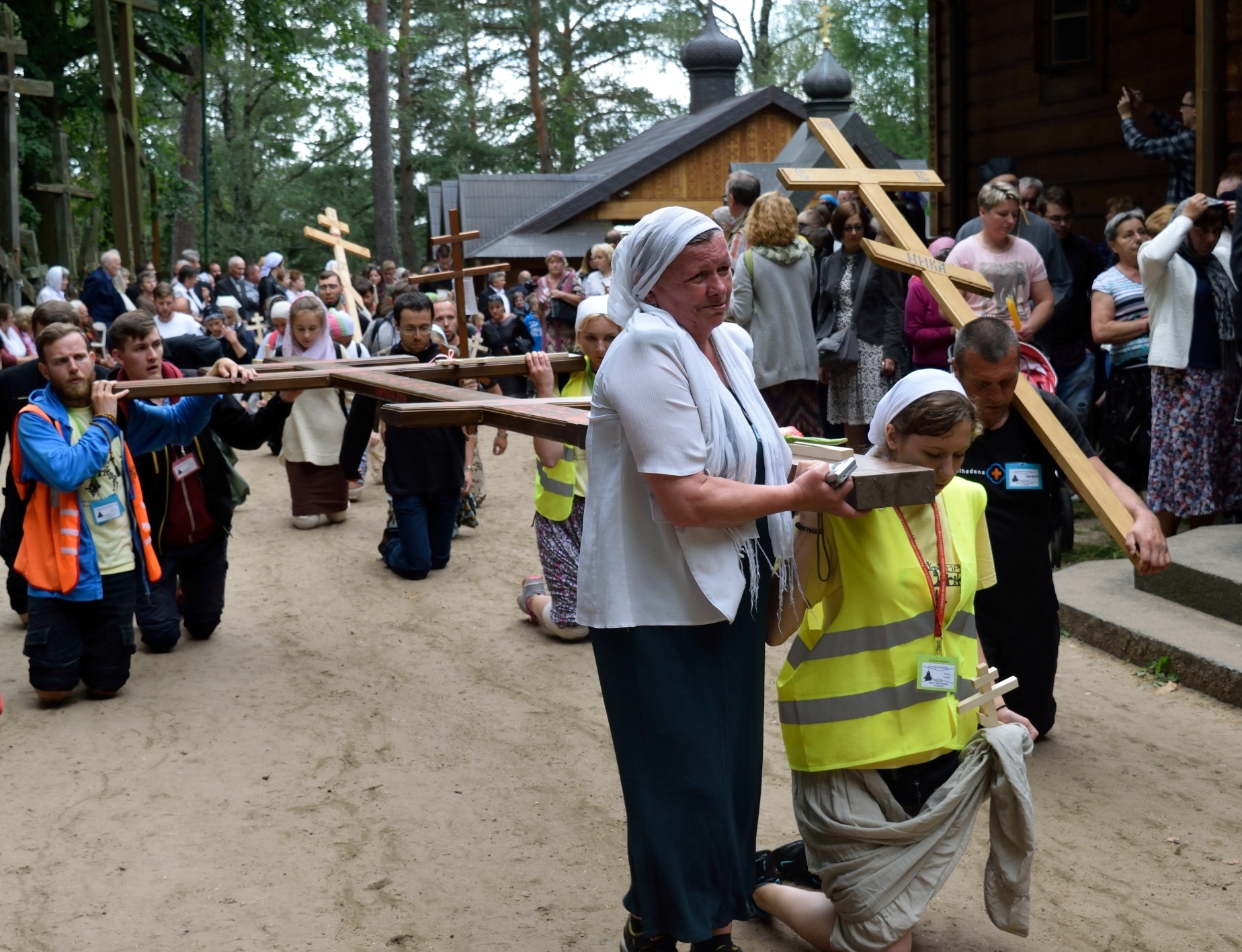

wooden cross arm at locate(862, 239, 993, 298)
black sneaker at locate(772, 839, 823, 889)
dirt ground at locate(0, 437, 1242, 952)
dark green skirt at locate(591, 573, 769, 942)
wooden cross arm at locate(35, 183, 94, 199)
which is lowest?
dirt ground at locate(0, 437, 1242, 952)

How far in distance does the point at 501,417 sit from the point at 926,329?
483cm

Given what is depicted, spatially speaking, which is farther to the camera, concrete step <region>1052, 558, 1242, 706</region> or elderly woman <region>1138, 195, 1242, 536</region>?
elderly woman <region>1138, 195, 1242, 536</region>

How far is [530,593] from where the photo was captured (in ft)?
24.3

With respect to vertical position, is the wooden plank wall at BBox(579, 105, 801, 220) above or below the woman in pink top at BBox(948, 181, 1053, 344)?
above

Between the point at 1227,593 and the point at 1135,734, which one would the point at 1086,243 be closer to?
the point at 1227,593

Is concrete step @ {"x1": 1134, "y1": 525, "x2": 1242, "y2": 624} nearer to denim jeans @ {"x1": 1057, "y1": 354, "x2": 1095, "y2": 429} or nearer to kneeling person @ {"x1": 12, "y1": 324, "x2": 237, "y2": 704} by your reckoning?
denim jeans @ {"x1": 1057, "y1": 354, "x2": 1095, "y2": 429}

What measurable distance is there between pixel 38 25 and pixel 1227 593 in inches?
793

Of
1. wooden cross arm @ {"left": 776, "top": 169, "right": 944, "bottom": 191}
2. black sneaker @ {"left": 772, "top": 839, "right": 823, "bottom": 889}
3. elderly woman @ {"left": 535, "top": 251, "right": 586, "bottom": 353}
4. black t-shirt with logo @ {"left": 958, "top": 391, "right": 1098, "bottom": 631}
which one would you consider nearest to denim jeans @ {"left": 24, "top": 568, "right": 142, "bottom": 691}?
wooden cross arm @ {"left": 776, "top": 169, "right": 944, "bottom": 191}

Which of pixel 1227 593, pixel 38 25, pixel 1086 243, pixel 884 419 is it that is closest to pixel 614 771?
pixel 884 419

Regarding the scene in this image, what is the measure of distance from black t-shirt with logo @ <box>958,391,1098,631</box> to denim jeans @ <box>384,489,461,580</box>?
440 cm

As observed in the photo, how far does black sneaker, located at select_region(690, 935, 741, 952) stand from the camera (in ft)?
11.1

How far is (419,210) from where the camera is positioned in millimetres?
42938

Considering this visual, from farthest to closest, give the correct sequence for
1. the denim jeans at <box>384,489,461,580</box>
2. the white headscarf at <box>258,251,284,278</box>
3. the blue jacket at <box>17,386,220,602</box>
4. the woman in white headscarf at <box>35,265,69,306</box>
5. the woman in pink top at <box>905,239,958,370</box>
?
1. the white headscarf at <box>258,251,284,278</box>
2. the woman in white headscarf at <box>35,265,69,306</box>
3. the denim jeans at <box>384,489,461,580</box>
4. the woman in pink top at <box>905,239,958,370</box>
5. the blue jacket at <box>17,386,220,602</box>

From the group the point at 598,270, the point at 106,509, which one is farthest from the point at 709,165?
the point at 106,509
